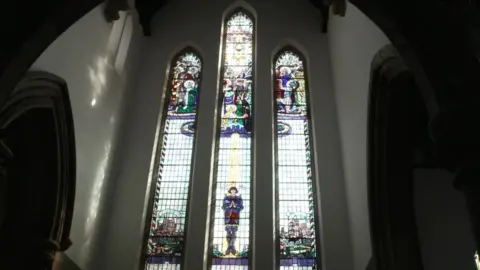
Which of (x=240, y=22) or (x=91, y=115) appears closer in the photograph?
(x=91, y=115)

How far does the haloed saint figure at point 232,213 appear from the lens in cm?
773

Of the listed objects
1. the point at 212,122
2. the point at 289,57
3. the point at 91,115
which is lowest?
the point at 91,115

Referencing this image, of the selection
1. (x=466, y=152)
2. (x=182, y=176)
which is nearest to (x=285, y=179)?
(x=182, y=176)

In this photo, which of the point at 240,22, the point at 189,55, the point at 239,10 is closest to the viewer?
the point at 189,55

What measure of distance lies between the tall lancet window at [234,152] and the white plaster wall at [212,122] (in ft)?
0.64

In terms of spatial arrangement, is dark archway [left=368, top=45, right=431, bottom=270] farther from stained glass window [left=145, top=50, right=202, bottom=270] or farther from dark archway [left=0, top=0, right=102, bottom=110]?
dark archway [left=0, top=0, right=102, bottom=110]

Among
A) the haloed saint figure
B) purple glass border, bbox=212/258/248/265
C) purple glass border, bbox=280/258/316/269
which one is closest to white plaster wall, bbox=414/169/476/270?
purple glass border, bbox=280/258/316/269

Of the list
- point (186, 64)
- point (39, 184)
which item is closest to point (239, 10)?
point (186, 64)

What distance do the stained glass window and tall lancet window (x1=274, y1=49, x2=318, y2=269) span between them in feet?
4.69

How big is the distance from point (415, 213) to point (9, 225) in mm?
4515

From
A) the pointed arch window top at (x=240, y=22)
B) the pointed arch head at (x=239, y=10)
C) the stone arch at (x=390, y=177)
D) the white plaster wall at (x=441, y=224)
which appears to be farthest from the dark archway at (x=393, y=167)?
the pointed arch head at (x=239, y=10)

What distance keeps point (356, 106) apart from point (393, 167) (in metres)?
1.32

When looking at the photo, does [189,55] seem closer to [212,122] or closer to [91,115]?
[212,122]

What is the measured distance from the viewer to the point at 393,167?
5930mm
